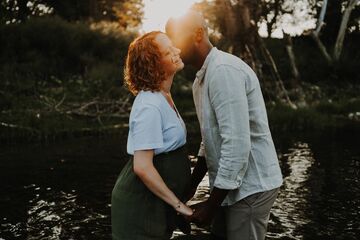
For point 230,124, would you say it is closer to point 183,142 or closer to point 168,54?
point 183,142

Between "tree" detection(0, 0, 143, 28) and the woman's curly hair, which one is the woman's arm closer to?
the woman's curly hair

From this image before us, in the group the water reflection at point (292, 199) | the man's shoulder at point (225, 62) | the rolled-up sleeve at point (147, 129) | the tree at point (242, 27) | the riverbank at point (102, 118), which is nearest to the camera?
the rolled-up sleeve at point (147, 129)

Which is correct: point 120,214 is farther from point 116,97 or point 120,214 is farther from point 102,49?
point 102,49

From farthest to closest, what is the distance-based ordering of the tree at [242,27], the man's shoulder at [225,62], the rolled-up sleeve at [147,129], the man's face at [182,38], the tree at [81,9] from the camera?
the tree at [81,9], the tree at [242,27], the man's face at [182,38], the man's shoulder at [225,62], the rolled-up sleeve at [147,129]

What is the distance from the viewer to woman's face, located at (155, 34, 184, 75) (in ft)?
8.73

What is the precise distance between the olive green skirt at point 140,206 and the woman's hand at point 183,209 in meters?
0.07

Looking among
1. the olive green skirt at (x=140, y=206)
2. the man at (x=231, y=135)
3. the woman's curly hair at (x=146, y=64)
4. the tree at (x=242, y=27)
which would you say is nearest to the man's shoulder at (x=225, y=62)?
the man at (x=231, y=135)

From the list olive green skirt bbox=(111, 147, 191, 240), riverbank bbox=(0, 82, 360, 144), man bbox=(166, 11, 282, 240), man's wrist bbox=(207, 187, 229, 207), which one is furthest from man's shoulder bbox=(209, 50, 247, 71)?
riverbank bbox=(0, 82, 360, 144)

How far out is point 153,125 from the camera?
2547mm

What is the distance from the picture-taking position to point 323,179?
791 centimetres

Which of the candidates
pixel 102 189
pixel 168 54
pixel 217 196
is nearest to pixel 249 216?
pixel 217 196

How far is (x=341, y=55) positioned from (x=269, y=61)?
8.51 m

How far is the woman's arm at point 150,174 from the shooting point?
2.56 metres

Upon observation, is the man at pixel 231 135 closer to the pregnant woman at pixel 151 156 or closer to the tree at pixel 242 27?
the pregnant woman at pixel 151 156
